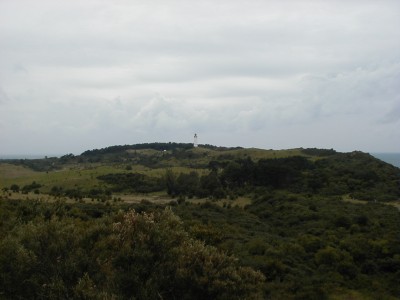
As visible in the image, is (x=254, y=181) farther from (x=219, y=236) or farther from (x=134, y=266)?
(x=134, y=266)

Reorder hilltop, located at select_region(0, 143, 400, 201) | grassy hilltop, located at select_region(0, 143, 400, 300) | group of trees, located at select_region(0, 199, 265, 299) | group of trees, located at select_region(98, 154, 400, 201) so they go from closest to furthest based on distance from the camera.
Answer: group of trees, located at select_region(0, 199, 265, 299) → grassy hilltop, located at select_region(0, 143, 400, 300) → hilltop, located at select_region(0, 143, 400, 201) → group of trees, located at select_region(98, 154, 400, 201)

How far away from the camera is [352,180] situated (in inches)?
3280

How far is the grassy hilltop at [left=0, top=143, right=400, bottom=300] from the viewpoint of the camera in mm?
17484

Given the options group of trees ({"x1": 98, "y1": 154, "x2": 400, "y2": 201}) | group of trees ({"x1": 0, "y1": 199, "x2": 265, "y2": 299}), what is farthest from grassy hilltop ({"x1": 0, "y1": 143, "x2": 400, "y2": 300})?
group of trees ({"x1": 98, "y1": 154, "x2": 400, "y2": 201})

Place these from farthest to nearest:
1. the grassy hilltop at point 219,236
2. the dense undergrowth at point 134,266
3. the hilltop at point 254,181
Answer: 1. the hilltop at point 254,181
2. the grassy hilltop at point 219,236
3. the dense undergrowth at point 134,266

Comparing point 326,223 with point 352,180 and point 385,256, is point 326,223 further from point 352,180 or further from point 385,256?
point 352,180

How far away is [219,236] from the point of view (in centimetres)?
3397

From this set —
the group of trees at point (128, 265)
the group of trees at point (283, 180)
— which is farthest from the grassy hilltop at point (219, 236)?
the group of trees at point (283, 180)

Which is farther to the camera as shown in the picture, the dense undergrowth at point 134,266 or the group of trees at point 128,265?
the group of trees at point 128,265

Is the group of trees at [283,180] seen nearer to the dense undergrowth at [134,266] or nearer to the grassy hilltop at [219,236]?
the grassy hilltop at [219,236]

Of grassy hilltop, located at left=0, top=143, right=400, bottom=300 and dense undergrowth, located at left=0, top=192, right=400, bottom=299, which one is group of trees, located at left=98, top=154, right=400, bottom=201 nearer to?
grassy hilltop, located at left=0, top=143, right=400, bottom=300

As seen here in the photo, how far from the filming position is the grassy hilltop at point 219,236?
17.5 metres

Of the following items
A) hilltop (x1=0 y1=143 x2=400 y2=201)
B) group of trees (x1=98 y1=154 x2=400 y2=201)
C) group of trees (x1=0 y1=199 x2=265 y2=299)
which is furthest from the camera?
group of trees (x1=98 y1=154 x2=400 y2=201)

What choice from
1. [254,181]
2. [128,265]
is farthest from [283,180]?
[128,265]
